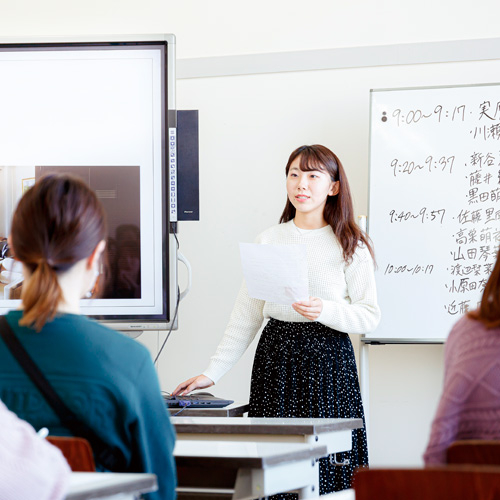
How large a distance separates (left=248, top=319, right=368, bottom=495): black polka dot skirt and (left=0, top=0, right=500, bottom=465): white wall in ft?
2.42

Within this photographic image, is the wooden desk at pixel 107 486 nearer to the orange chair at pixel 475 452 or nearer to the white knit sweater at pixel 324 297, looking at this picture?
the orange chair at pixel 475 452

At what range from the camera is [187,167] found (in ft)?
10.1

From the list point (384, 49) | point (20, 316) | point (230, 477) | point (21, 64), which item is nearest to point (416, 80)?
point (384, 49)

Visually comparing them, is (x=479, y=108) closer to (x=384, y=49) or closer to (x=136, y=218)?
(x=384, y=49)

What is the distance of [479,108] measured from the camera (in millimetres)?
3258

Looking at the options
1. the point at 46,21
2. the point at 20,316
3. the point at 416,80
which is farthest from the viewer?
the point at 46,21

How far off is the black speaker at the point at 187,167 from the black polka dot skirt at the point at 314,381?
613 millimetres

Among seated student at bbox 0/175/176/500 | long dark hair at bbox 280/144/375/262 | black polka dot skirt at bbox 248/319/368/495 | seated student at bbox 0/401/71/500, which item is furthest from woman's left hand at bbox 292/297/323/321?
seated student at bbox 0/401/71/500

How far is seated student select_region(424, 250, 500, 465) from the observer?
4.36ft

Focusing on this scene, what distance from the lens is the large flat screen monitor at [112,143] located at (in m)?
3.10

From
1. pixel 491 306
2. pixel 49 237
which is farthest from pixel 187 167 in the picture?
pixel 491 306

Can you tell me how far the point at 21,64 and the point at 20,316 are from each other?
2.03 metres

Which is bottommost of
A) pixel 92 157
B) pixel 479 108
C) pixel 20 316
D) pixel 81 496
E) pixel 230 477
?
pixel 230 477

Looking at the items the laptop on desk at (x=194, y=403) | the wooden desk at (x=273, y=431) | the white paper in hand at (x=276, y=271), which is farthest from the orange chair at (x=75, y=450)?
the white paper in hand at (x=276, y=271)
